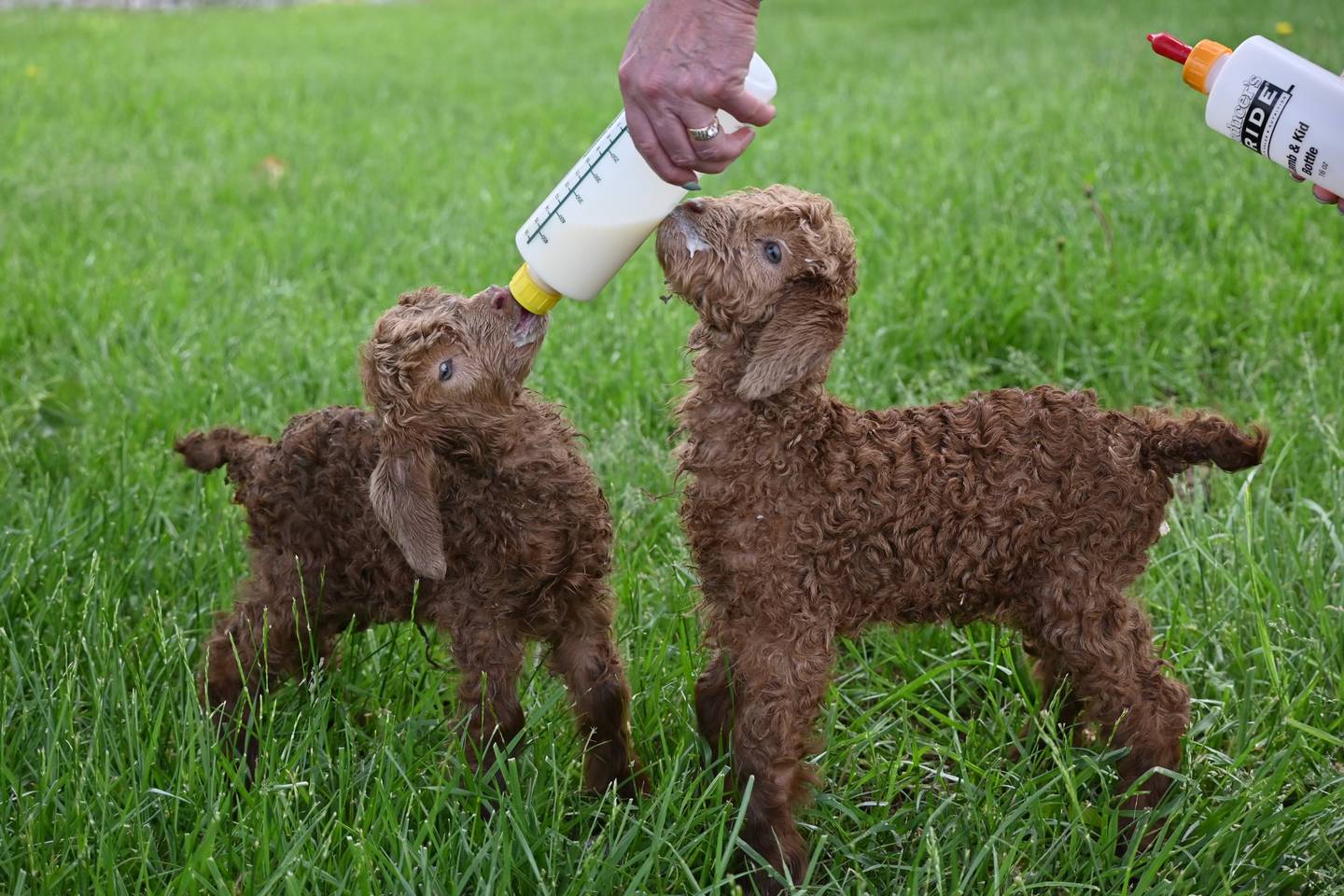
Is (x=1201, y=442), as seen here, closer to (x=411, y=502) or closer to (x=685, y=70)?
(x=685, y=70)

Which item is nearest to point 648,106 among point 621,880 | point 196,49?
point 621,880

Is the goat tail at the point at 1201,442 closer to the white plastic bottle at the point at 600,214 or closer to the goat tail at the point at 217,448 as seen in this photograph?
the white plastic bottle at the point at 600,214

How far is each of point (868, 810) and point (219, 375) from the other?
296 centimetres

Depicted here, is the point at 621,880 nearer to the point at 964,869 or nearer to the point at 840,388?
the point at 964,869

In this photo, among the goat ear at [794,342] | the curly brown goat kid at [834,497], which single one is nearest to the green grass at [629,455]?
the curly brown goat kid at [834,497]

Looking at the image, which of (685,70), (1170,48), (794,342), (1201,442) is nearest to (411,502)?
(794,342)

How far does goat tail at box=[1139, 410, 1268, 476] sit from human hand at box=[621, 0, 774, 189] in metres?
1.03

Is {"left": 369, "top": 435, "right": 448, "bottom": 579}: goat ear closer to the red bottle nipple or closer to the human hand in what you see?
the human hand

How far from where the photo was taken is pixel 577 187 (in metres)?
2.50

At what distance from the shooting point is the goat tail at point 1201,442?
252 cm

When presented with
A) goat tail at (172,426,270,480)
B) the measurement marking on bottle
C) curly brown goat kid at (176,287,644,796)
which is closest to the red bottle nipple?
the measurement marking on bottle

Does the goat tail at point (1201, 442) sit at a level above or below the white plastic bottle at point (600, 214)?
below

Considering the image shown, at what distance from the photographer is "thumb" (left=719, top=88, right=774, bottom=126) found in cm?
221

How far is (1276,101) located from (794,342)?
955 millimetres
